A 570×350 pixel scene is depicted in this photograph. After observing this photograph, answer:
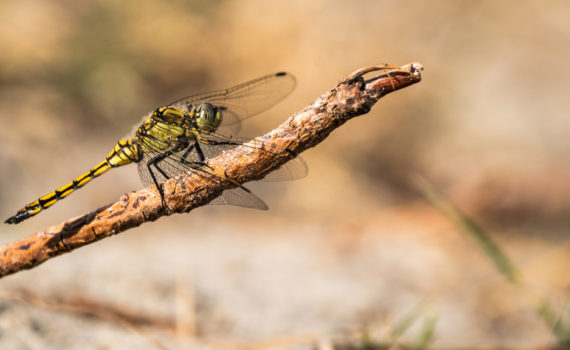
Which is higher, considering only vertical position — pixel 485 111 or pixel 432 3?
pixel 432 3

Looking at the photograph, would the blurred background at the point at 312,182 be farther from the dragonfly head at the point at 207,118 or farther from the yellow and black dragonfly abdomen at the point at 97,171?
the dragonfly head at the point at 207,118

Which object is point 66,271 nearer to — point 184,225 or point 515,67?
point 184,225

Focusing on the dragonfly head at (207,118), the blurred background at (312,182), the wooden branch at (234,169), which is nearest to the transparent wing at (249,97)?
the dragonfly head at (207,118)

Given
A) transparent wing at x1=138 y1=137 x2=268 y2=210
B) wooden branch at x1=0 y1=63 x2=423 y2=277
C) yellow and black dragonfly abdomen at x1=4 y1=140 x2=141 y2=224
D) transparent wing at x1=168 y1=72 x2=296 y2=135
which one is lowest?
wooden branch at x1=0 y1=63 x2=423 y2=277

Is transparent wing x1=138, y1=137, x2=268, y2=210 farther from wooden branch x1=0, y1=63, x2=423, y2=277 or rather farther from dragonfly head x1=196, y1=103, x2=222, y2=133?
wooden branch x1=0, y1=63, x2=423, y2=277

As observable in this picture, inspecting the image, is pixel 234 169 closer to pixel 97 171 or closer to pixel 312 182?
pixel 97 171

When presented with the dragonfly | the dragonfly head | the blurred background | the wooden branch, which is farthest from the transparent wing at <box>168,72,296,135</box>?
the wooden branch

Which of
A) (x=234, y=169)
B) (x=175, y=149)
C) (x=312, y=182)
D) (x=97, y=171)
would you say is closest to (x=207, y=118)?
(x=175, y=149)

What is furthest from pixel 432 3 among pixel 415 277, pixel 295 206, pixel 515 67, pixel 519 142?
pixel 415 277
